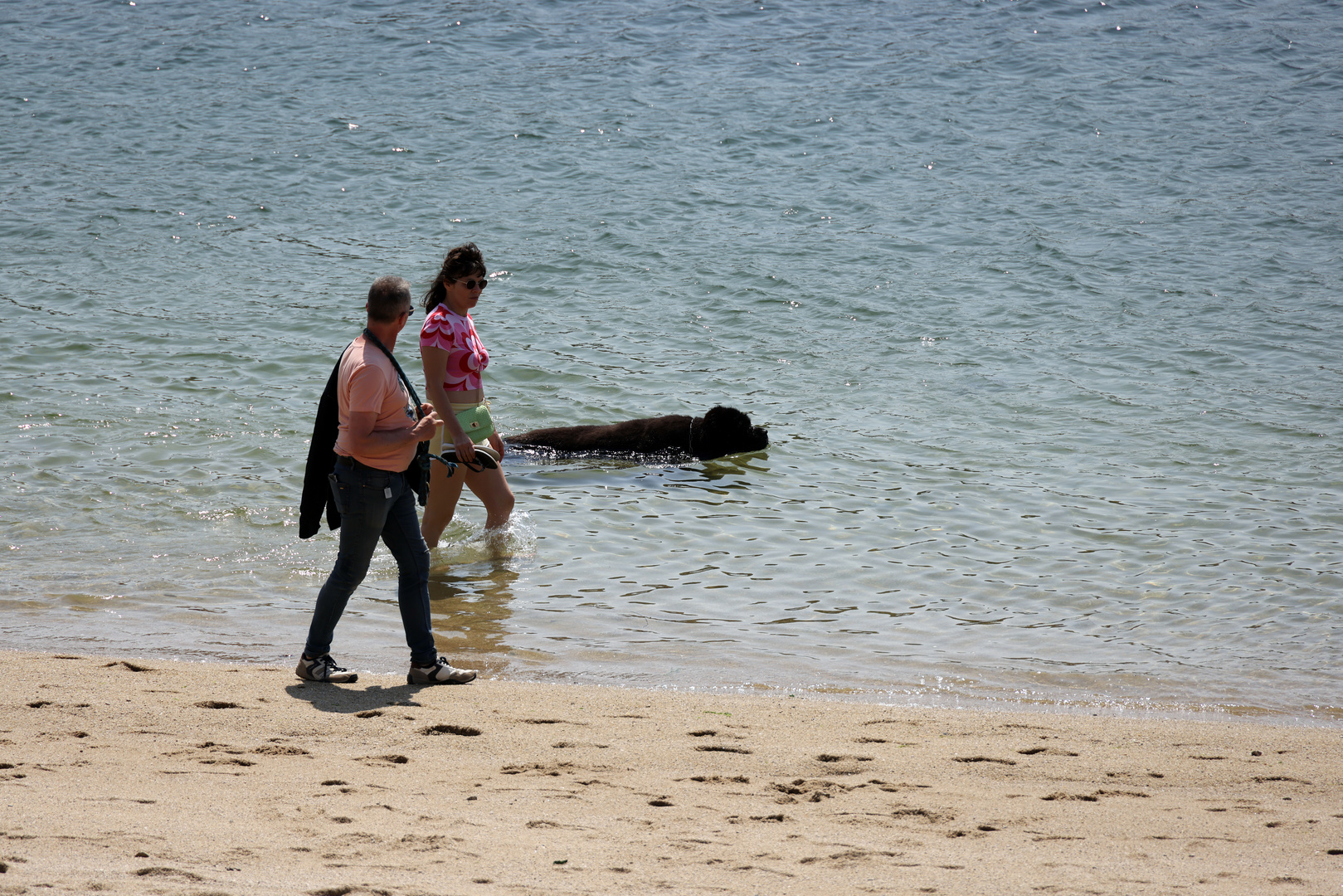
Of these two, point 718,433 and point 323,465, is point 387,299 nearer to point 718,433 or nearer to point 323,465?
point 323,465

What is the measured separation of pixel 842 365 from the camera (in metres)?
11.8

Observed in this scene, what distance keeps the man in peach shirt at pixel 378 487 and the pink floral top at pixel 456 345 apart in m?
1.16

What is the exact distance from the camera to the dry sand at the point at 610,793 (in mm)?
3066

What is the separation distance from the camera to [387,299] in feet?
14.3

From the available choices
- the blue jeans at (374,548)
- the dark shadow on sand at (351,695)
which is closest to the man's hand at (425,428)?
the blue jeans at (374,548)

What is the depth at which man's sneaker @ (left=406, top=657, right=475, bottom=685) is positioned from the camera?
477cm

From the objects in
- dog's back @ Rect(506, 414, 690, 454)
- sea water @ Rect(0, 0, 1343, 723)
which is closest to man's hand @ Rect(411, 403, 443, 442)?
sea water @ Rect(0, 0, 1343, 723)

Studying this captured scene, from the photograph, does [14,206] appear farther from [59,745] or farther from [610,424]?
[59,745]

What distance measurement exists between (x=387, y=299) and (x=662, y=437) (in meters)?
4.72

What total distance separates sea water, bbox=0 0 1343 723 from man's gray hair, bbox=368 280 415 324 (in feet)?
5.59

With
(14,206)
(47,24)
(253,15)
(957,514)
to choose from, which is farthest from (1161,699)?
(47,24)

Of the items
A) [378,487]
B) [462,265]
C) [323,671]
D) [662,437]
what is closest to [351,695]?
[323,671]

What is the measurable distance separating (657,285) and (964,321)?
12.4 ft

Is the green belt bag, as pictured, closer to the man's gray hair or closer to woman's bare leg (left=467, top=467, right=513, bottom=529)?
woman's bare leg (left=467, top=467, right=513, bottom=529)
